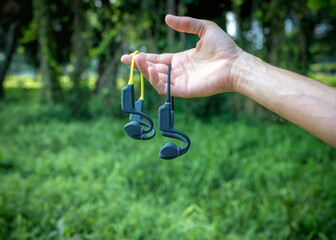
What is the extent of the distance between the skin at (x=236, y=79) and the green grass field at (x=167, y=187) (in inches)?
59.8

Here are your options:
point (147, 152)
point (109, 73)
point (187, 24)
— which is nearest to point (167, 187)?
point (147, 152)

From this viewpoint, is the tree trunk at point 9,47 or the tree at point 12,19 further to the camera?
the tree trunk at point 9,47

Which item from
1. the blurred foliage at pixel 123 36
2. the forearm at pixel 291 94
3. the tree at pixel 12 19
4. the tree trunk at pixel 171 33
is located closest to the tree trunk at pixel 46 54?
the blurred foliage at pixel 123 36

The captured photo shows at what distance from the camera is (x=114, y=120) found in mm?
5758

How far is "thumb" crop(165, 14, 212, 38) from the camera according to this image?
130 centimetres

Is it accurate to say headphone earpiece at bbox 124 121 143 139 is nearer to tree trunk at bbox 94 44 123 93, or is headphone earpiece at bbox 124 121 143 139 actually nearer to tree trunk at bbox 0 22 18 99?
tree trunk at bbox 94 44 123 93

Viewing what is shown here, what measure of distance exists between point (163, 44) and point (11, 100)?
20.1 ft

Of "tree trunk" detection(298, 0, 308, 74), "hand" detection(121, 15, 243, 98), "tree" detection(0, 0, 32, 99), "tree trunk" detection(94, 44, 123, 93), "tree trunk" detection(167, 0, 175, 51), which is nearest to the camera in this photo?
"hand" detection(121, 15, 243, 98)

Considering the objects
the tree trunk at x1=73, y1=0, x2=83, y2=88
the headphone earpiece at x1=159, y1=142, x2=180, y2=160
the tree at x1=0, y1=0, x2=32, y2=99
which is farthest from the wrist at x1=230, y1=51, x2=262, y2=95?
the tree at x1=0, y1=0, x2=32, y2=99

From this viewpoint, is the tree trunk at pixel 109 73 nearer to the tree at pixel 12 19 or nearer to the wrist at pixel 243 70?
the tree at pixel 12 19

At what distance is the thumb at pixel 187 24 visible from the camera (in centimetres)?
130

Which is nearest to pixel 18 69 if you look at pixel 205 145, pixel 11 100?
pixel 11 100

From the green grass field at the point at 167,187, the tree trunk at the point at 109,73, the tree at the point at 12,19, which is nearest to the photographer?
the green grass field at the point at 167,187

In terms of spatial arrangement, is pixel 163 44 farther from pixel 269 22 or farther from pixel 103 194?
pixel 103 194
